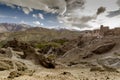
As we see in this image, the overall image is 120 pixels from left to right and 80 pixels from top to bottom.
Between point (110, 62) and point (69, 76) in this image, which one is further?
point (110, 62)

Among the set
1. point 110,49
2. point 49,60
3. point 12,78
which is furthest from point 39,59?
point 12,78

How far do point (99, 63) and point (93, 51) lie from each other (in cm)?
1440

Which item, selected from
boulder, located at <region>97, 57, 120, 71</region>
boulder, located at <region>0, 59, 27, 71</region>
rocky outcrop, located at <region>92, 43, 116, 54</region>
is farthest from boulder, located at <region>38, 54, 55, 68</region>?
rocky outcrop, located at <region>92, 43, 116, 54</region>

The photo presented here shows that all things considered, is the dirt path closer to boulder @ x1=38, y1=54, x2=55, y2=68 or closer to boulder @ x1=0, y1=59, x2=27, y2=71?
boulder @ x1=0, y1=59, x2=27, y2=71

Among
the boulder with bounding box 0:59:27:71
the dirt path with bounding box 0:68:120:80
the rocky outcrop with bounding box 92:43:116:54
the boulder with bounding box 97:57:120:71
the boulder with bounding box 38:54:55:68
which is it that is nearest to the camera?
the dirt path with bounding box 0:68:120:80

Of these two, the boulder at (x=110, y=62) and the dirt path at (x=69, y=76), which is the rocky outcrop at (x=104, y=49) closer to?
the boulder at (x=110, y=62)

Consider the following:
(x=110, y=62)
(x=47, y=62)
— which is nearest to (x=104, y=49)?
(x=110, y=62)

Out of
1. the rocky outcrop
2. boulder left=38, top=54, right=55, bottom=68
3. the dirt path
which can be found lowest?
boulder left=38, top=54, right=55, bottom=68

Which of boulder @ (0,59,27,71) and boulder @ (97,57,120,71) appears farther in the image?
boulder @ (97,57,120,71)

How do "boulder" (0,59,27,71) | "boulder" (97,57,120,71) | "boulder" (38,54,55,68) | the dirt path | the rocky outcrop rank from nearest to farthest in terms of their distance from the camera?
the dirt path → "boulder" (0,59,27,71) → "boulder" (97,57,120,71) → "boulder" (38,54,55,68) → the rocky outcrop

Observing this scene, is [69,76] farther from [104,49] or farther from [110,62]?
[104,49]

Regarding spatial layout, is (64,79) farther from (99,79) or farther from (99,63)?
(99,63)

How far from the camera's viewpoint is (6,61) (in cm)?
3775

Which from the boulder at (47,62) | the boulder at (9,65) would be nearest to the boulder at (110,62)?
the boulder at (47,62)
